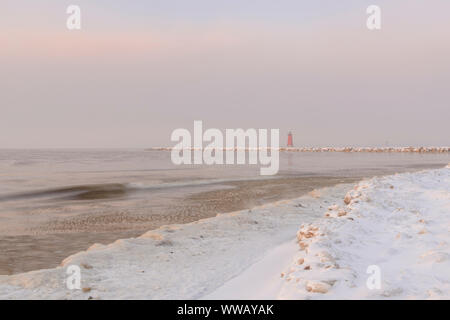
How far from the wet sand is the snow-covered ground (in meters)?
1.21

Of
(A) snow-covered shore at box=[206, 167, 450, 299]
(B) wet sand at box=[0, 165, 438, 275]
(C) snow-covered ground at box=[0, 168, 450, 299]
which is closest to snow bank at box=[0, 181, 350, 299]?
(C) snow-covered ground at box=[0, 168, 450, 299]

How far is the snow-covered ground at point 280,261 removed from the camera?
170 inches

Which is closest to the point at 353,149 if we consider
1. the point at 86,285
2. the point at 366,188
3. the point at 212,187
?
the point at 212,187

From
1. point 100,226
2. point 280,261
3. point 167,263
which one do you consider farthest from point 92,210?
point 280,261

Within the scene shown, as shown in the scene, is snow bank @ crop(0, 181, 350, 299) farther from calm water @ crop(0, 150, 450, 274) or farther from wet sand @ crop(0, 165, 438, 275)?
calm water @ crop(0, 150, 450, 274)

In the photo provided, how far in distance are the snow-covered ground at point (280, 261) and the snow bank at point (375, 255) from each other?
0.01 m

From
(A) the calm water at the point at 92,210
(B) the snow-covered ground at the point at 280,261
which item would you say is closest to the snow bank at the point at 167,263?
(B) the snow-covered ground at the point at 280,261

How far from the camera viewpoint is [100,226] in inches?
420

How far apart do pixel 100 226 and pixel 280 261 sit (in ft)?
20.5

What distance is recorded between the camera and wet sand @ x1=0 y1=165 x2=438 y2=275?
24.9 feet

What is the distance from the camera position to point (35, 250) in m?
8.10

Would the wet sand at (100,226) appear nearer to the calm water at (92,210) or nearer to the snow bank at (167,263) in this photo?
the calm water at (92,210)

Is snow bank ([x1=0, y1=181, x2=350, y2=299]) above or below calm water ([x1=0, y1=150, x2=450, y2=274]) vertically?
above
